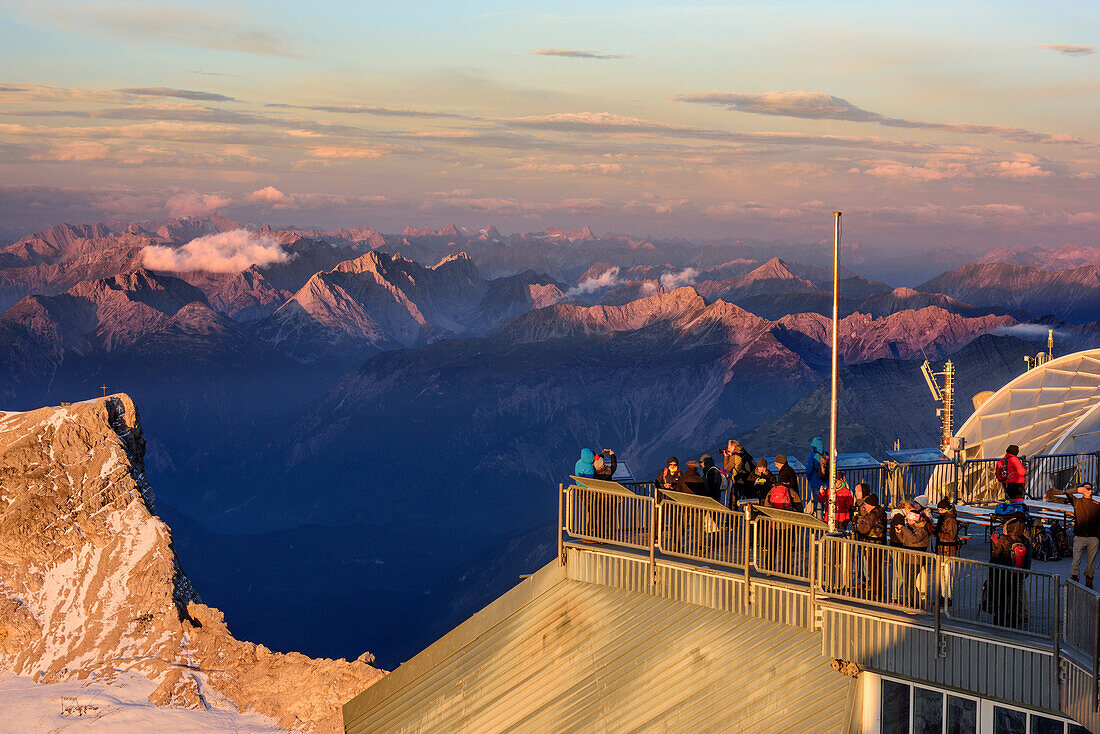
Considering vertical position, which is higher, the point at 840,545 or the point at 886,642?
the point at 840,545

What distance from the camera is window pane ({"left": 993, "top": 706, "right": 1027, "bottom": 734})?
653 inches

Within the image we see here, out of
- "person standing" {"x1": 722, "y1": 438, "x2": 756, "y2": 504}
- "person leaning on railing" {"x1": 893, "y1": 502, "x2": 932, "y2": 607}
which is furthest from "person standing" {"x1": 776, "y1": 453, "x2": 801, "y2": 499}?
"person leaning on railing" {"x1": 893, "y1": 502, "x2": 932, "y2": 607}

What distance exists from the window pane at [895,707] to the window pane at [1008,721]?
1.46 m

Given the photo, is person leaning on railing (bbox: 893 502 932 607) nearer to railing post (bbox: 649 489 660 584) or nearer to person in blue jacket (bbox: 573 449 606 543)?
railing post (bbox: 649 489 660 584)

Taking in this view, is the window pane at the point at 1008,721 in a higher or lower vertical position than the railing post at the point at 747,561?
lower

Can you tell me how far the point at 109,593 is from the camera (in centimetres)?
7650

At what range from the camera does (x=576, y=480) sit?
2291 cm

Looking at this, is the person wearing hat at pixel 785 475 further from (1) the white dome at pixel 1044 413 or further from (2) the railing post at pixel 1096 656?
(1) the white dome at pixel 1044 413

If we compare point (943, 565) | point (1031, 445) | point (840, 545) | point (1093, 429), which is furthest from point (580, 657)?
point (1031, 445)

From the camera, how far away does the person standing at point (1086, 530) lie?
17781 mm

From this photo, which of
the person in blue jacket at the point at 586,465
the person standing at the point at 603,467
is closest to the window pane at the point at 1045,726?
the person standing at the point at 603,467

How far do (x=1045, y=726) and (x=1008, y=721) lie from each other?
516 millimetres

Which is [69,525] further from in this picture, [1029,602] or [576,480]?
[1029,602]

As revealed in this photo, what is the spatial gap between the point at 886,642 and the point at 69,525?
75.5m
